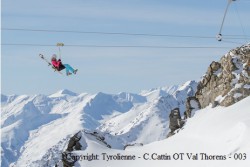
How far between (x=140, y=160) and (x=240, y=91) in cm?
3200

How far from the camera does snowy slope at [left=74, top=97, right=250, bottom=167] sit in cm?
7112

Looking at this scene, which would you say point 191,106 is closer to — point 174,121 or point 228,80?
point 174,121

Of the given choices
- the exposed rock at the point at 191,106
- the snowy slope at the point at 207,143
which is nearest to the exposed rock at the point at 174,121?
the exposed rock at the point at 191,106

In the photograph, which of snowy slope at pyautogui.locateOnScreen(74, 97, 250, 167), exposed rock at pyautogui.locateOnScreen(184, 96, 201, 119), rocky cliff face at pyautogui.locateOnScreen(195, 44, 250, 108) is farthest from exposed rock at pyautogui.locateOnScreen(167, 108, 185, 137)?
rocky cliff face at pyautogui.locateOnScreen(195, 44, 250, 108)

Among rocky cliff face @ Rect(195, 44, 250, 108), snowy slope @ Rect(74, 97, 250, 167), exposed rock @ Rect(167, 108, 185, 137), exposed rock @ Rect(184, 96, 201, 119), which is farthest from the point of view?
exposed rock @ Rect(167, 108, 185, 137)

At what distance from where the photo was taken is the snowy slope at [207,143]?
233ft

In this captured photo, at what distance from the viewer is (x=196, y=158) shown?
7944 cm

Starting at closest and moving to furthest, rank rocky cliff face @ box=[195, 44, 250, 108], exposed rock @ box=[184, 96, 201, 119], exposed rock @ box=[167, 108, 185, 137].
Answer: rocky cliff face @ box=[195, 44, 250, 108], exposed rock @ box=[184, 96, 201, 119], exposed rock @ box=[167, 108, 185, 137]

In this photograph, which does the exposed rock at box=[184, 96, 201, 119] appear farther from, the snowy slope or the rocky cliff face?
the snowy slope

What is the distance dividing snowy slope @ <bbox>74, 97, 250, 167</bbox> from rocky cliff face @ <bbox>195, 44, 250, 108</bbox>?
351cm

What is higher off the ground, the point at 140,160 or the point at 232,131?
the point at 232,131

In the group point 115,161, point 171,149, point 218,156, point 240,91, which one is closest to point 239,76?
point 240,91

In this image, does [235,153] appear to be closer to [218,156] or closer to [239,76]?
[218,156]

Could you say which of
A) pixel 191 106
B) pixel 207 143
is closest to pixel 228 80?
pixel 191 106
